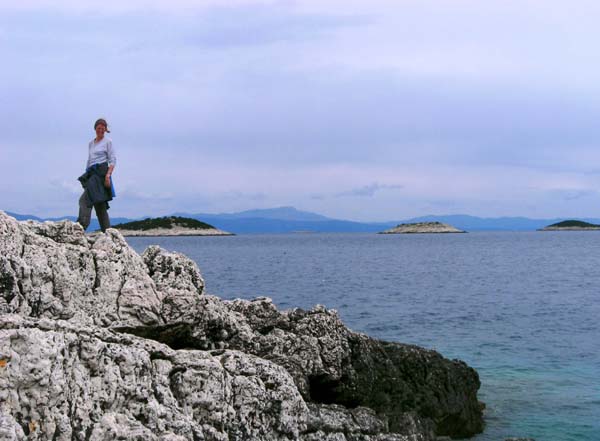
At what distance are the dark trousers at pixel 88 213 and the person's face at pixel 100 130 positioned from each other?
1.33 metres

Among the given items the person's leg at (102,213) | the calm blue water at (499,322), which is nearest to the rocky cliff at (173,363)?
the person's leg at (102,213)

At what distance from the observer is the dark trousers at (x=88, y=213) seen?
14617 mm

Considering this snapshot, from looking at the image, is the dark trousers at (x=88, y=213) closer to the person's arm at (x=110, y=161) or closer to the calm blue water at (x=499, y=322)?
the person's arm at (x=110, y=161)

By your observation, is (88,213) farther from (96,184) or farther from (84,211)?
(96,184)

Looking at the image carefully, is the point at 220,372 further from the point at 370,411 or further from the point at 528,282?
the point at 528,282

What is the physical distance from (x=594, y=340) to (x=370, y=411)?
20.9 meters

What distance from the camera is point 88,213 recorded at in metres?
14.6

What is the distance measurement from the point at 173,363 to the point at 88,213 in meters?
7.27

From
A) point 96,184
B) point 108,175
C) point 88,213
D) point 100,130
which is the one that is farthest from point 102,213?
point 100,130

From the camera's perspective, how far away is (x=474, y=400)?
15.7 m

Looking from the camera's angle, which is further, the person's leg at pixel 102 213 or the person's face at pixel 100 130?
the person's leg at pixel 102 213

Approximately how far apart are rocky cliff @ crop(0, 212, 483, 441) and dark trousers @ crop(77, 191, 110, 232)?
2.22m

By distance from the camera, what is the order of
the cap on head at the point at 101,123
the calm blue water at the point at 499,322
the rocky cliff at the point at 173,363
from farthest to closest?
the calm blue water at the point at 499,322
the cap on head at the point at 101,123
the rocky cliff at the point at 173,363

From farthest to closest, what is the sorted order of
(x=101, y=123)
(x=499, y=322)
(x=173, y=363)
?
(x=499, y=322) → (x=101, y=123) → (x=173, y=363)
